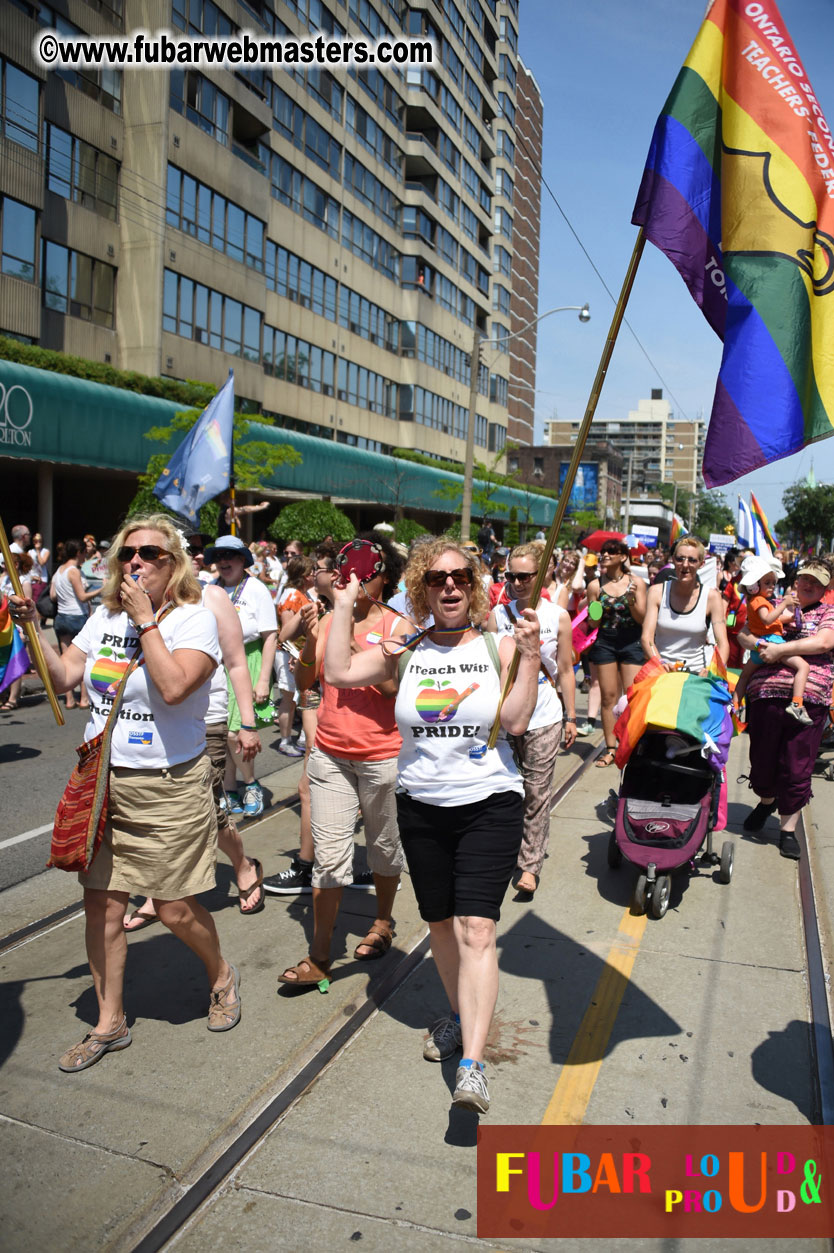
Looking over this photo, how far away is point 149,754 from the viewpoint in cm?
366

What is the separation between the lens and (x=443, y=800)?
11.5 ft

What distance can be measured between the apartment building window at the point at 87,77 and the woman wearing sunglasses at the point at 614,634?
2248 cm

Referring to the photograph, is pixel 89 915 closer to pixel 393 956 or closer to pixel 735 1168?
pixel 393 956

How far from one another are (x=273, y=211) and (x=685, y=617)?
32.3 metres

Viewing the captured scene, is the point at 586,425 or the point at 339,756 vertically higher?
the point at 586,425

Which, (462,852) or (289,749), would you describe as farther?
(289,749)

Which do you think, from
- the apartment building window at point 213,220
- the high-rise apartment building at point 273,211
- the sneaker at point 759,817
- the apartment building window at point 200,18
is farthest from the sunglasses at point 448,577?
the apartment building window at point 200,18

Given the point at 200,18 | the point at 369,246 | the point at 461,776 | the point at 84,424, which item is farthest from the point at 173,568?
the point at 369,246

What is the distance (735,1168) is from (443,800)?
1488 millimetres

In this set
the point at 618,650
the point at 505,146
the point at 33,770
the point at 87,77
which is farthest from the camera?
the point at 505,146

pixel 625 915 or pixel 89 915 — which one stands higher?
pixel 89 915

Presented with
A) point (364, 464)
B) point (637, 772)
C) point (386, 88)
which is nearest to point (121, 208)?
point (364, 464)

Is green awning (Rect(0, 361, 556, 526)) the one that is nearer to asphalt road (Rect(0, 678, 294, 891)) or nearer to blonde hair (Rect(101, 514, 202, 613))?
asphalt road (Rect(0, 678, 294, 891))

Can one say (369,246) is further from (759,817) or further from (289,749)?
(759,817)
